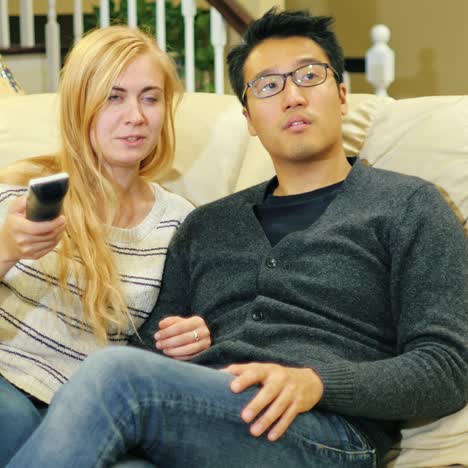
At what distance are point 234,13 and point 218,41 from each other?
0.16m

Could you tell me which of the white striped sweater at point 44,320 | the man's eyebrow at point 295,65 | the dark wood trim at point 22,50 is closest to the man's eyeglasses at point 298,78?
the man's eyebrow at point 295,65

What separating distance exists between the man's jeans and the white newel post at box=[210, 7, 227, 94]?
2.29 m

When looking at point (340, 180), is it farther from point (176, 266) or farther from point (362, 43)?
point (362, 43)

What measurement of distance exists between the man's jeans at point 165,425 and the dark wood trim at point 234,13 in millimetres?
→ 2279

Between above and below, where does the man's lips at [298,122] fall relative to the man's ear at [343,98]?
below

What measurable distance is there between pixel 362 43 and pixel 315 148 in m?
3.75

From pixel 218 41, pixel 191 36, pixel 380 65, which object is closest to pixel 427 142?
pixel 380 65

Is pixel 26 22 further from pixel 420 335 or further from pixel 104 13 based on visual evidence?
pixel 420 335

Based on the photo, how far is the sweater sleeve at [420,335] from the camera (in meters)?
1.39

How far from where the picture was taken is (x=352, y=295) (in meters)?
1.61

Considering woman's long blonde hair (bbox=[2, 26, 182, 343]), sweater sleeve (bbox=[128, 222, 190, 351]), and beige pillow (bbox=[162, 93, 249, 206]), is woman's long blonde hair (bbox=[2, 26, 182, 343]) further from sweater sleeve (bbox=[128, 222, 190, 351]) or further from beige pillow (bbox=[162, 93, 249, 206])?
beige pillow (bbox=[162, 93, 249, 206])

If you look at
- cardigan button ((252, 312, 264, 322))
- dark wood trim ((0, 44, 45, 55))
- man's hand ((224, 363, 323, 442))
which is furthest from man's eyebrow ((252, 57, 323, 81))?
dark wood trim ((0, 44, 45, 55))

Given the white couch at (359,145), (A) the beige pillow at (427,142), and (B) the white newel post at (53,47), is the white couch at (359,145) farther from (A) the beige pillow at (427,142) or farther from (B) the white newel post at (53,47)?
(B) the white newel post at (53,47)

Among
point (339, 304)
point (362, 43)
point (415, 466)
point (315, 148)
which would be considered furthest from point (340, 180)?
point (362, 43)
